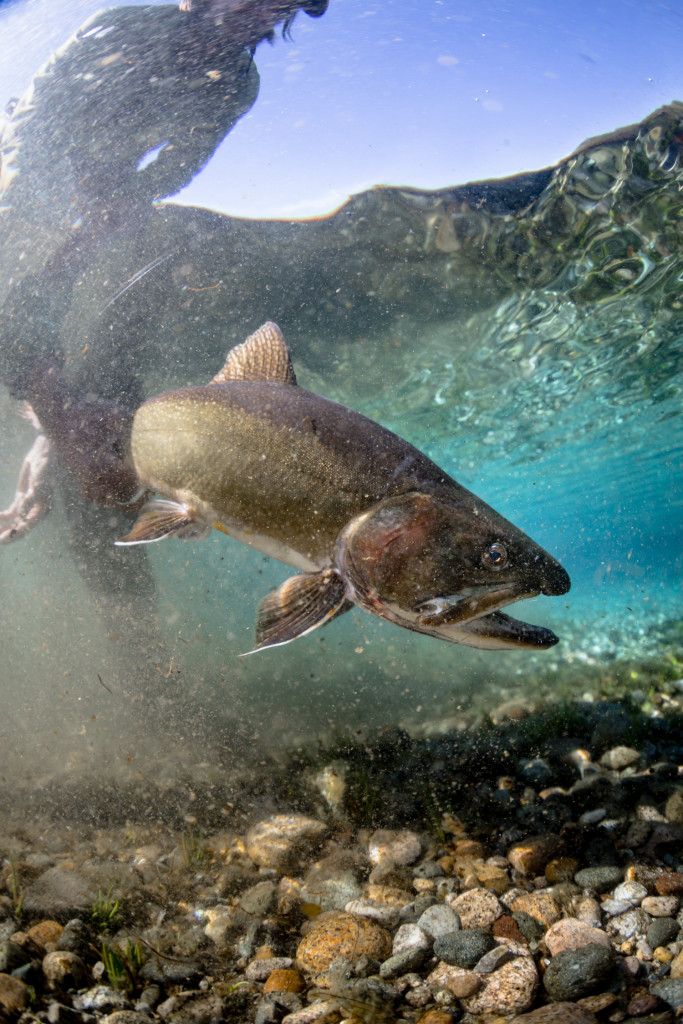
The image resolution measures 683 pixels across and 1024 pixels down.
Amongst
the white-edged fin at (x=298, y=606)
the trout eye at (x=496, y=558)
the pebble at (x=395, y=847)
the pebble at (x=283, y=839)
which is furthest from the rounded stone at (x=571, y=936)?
the white-edged fin at (x=298, y=606)

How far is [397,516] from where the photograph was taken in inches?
87.1

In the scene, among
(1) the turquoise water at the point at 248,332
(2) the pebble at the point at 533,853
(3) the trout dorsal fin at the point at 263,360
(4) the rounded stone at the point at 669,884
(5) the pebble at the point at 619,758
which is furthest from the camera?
(1) the turquoise water at the point at 248,332

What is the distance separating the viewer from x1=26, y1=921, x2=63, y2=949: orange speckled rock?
2.49m

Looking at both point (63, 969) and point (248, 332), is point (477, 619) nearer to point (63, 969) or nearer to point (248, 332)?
point (63, 969)

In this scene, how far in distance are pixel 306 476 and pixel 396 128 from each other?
18.7 feet

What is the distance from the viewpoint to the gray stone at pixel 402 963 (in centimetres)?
230

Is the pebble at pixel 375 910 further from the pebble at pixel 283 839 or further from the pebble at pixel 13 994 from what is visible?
the pebble at pixel 13 994

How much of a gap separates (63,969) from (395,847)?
229cm

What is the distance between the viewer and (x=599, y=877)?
3.01m

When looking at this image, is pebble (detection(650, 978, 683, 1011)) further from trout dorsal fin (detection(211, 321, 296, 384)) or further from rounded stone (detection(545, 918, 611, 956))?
trout dorsal fin (detection(211, 321, 296, 384))

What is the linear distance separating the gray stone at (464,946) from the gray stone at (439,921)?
0.09 m

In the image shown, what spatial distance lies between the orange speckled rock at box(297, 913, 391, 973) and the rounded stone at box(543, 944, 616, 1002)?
2.78 ft

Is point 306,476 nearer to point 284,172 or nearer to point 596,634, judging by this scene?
point 284,172

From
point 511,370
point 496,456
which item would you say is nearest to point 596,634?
point 511,370
